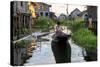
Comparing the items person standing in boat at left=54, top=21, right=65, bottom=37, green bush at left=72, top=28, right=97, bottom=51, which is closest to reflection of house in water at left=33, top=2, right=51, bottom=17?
person standing in boat at left=54, top=21, right=65, bottom=37

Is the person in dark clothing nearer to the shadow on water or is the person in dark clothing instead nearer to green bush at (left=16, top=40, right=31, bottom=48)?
the shadow on water

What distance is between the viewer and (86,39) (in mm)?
2582

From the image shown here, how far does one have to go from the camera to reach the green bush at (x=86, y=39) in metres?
2.54

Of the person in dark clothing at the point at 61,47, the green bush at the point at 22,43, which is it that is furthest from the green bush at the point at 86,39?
the green bush at the point at 22,43

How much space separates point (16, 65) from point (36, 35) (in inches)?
16.2

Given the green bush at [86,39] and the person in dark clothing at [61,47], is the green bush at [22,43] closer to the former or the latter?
the person in dark clothing at [61,47]

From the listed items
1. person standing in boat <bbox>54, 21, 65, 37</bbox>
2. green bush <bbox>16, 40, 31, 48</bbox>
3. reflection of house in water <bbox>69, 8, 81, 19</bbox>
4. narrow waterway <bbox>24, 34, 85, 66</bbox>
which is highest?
reflection of house in water <bbox>69, 8, 81, 19</bbox>

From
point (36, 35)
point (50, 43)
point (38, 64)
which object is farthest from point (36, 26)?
point (38, 64)

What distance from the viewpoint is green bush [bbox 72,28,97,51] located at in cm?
254

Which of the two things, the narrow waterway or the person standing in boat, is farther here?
the person standing in boat

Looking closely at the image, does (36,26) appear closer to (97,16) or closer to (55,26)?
(55,26)

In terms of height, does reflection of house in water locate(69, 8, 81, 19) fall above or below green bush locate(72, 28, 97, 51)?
above

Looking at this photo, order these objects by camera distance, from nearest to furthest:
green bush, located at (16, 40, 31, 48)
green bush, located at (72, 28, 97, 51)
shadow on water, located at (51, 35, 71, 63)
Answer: green bush, located at (16, 40, 31, 48)
shadow on water, located at (51, 35, 71, 63)
green bush, located at (72, 28, 97, 51)
